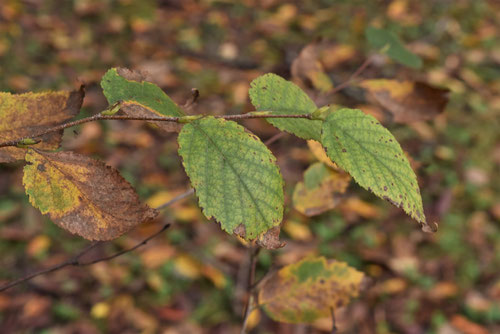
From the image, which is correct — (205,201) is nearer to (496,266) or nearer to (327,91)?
(327,91)

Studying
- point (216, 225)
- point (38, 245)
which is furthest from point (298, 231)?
point (38, 245)

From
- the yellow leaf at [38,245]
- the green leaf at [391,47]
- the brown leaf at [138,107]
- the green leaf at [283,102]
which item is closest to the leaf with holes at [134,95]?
the brown leaf at [138,107]

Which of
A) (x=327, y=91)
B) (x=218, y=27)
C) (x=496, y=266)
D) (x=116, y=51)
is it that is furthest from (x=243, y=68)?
(x=327, y=91)

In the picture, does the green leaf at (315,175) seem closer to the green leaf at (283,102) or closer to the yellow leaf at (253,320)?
the green leaf at (283,102)

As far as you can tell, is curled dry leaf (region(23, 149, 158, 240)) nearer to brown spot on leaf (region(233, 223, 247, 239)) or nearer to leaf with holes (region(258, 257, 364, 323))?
brown spot on leaf (region(233, 223, 247, 239))

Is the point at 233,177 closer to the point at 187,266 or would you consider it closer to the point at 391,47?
the point at 391,47

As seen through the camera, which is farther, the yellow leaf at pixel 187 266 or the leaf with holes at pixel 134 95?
the yellow leaf at pixel 187 266
